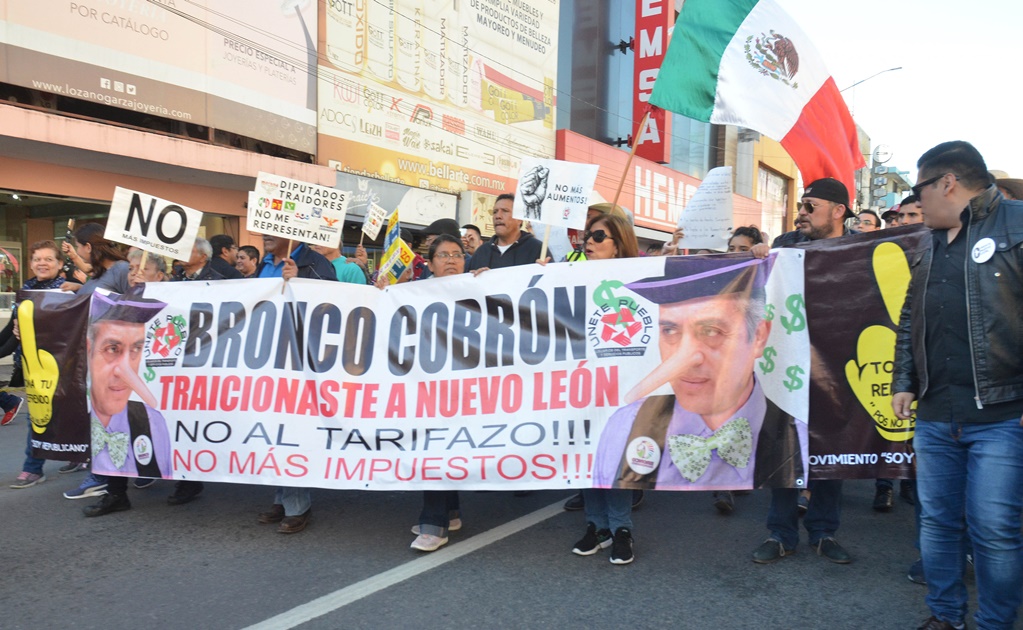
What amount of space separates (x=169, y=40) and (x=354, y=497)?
440 inches

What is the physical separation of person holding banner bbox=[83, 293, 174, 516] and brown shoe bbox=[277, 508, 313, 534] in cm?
86

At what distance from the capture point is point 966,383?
286 cm

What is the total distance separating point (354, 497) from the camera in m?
5.25

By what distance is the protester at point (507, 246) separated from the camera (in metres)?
5.52

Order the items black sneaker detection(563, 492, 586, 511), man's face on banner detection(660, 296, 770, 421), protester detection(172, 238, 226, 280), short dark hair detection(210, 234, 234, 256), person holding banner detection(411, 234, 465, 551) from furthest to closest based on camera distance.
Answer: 1. short dark hair detection(210, 234, 234, 256)
2. protester detection(172, 238, 226, 280)
3. black sneaker detection(563, 492, 586, 511)
4. person holding banner detection(411, 234, 465, 551)
5. man's face on banner detection(660, 296, 770, 421)

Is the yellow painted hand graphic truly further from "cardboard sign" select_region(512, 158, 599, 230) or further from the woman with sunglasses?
"cardboard sign" select_region(512, 158, 599, 230)

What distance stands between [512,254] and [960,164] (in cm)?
315

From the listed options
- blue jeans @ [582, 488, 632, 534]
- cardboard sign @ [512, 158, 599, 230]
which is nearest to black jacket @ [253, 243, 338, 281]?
cardboard sign @ [512, 158, 599, 230]

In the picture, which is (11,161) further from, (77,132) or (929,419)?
(929,419)

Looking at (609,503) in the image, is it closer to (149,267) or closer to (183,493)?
(183,493)

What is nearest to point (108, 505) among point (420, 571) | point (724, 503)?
point (420, 571)

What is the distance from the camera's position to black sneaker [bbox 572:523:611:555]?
405 centimetres

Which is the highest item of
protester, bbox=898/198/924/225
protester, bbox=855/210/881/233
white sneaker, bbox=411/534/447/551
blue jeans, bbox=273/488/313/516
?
protester, bbox=855/210/881/233

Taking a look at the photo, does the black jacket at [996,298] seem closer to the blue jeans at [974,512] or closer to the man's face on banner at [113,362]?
the blue jeans at [974,512]
